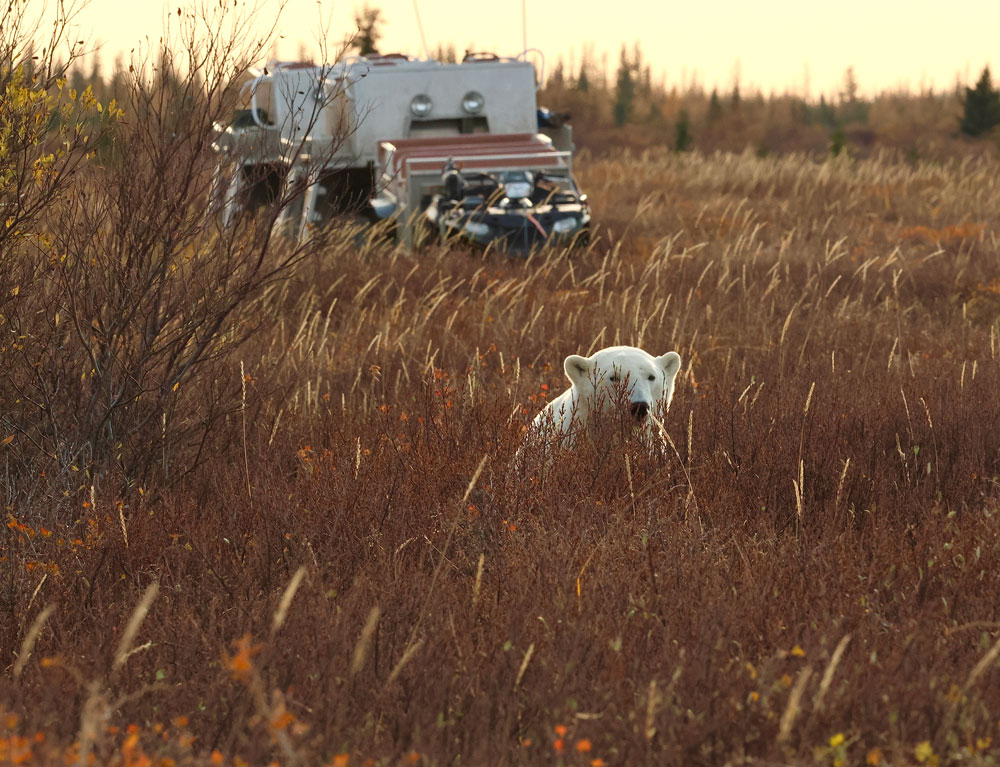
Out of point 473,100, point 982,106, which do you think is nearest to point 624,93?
point 982,106

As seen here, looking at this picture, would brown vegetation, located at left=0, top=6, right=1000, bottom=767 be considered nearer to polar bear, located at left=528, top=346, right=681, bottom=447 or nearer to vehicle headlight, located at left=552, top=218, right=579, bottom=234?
polar bear, located at left=528, top=346, right=681, bottom=447

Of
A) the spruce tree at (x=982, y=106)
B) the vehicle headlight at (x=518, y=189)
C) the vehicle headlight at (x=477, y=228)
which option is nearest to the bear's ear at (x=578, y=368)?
the vehicle headlight at (x=477, y=228)

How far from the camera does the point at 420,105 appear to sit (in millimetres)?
14039

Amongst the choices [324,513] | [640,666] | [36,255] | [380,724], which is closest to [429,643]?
[380,724]

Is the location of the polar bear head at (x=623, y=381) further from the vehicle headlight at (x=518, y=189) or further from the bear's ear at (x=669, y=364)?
the vehicle headlight at (x=518, y=189)

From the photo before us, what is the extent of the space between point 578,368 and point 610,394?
298 millimetres

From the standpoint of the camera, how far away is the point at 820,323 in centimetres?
793

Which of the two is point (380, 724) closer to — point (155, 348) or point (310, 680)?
point (310, 680)

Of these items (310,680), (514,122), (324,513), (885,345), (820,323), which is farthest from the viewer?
(514,122)

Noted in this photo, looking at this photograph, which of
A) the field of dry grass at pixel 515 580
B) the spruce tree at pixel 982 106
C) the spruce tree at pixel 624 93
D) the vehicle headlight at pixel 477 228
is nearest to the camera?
the field of dry grass at pixel 515 580

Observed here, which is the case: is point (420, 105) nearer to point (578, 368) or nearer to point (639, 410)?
point (578, 368)

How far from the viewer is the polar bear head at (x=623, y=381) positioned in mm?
4738

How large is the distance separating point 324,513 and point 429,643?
118 centimetres

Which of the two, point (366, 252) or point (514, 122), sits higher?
point (514, 122)
